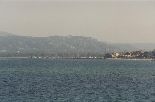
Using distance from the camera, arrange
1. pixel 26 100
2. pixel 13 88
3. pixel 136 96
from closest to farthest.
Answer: pixel 26 100
pixel 136 96
pixel 13 88

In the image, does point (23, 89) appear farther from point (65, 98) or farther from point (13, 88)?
point (65, 98)

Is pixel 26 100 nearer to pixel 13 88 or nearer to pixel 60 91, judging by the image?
pixel 60 91

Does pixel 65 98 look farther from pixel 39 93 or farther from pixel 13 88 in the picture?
pixel 13 88

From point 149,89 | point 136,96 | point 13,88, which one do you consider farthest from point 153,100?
point 13,88

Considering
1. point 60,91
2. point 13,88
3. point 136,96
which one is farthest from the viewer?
point 13,88

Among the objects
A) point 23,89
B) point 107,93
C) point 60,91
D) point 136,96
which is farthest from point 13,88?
point 136,96

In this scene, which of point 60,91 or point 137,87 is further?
point 137,87

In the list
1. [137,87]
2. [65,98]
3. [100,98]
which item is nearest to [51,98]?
[65,98]

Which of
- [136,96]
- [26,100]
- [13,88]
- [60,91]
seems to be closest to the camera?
[26,100]

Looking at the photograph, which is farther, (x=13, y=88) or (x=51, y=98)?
(x=13, y=88)

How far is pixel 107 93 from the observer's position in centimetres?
7788

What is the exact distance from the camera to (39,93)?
251 feet

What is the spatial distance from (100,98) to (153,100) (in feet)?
24.7

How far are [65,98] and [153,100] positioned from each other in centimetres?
1220
